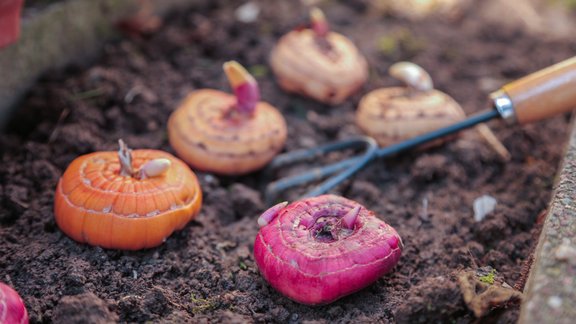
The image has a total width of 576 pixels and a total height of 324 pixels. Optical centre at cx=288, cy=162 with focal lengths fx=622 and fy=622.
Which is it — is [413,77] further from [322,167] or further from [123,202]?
[123,202]

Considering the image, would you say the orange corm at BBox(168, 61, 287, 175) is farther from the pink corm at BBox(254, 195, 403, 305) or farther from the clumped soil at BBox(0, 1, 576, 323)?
the pink corm at BBox(254, 195, 403, 305)

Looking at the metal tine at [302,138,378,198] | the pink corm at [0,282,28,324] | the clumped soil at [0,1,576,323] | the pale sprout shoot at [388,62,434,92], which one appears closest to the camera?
the pink corm at [0,282,28,324]

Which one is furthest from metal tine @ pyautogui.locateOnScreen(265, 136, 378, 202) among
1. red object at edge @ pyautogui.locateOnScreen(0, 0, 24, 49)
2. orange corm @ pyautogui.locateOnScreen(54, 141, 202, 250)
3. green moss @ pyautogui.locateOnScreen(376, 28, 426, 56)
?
red object at edge @ pyautogui.locateOnScreen(0, 0, 24, 49)

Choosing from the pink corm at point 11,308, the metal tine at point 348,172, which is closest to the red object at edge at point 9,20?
the pink corm at point 11,308

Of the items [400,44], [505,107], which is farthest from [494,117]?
[400,44]

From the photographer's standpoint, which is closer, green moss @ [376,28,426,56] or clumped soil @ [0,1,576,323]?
clumped soil @ [0,1,576,323]

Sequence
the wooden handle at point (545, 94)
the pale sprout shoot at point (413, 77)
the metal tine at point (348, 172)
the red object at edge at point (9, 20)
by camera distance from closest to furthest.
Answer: the red object at edge at point (9, 20), the wooden handle at point (545, 94), the metal tine at point (348, 172), the pale sprout shoot at point (413, 77)

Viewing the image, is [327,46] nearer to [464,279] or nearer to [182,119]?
[182,119]

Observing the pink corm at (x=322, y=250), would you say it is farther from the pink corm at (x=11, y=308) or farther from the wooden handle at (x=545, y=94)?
the wooden handle at (x=545, y=94)
